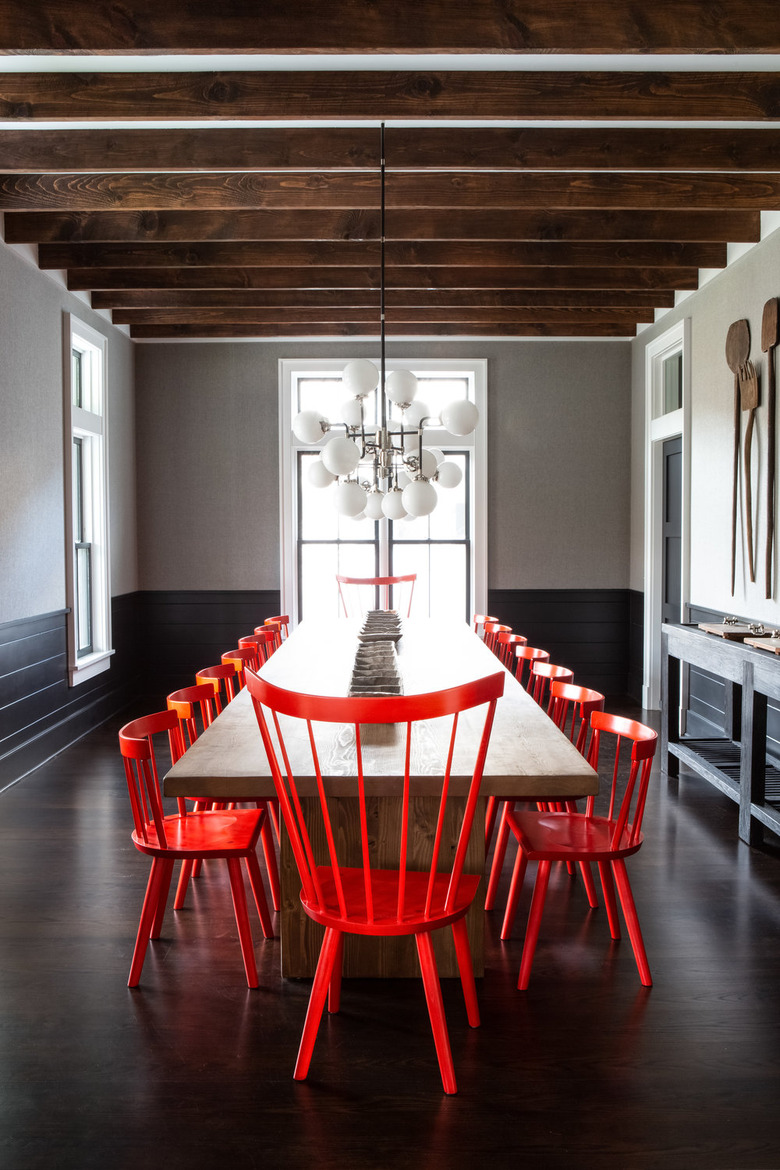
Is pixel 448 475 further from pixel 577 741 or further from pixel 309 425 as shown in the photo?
pixel 577 741

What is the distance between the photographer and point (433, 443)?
772 centimetres

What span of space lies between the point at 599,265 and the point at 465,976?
453 cm

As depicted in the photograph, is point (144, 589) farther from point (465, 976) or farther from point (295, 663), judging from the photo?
point (465, 976)

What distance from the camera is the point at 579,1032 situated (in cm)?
235

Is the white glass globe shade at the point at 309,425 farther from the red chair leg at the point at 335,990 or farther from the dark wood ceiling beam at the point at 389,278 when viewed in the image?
the dark wood ceiling beam at the point at 389,278

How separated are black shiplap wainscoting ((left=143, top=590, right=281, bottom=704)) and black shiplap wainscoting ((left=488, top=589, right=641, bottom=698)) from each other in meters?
2.25

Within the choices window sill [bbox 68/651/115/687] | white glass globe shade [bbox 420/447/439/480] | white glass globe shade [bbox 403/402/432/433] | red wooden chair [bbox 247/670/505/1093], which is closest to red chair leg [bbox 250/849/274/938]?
red wooden chair [bbox 247/670/505/1093]

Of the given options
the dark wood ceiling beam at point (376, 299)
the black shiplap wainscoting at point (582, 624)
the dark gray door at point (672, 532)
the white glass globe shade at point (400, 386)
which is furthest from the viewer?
the black shiplap wainscoting at point (582, 624)

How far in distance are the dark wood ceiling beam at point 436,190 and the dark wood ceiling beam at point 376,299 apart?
198cm

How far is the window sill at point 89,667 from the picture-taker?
5.88m

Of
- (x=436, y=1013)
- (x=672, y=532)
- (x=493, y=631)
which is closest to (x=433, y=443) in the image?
(x=672, y=532)

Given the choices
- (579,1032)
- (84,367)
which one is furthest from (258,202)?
(579,1032)

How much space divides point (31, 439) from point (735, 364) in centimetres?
430

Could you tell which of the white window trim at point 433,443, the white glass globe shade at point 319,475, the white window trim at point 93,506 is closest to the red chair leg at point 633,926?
the white glass globe shade at point 319,475
